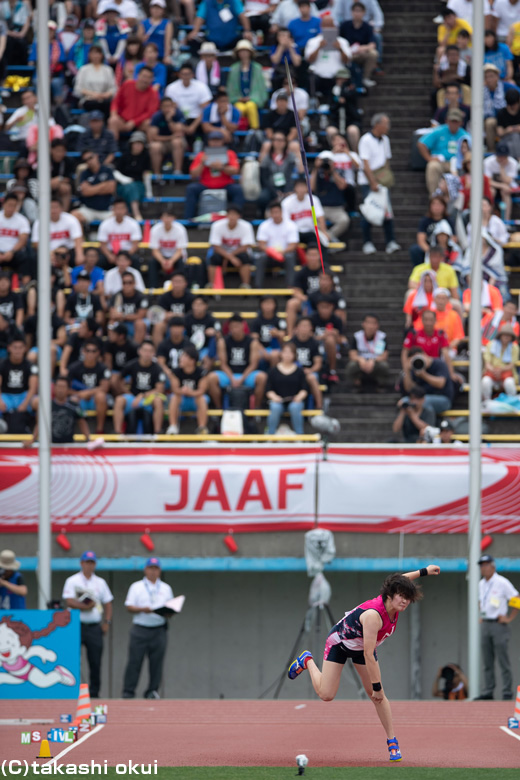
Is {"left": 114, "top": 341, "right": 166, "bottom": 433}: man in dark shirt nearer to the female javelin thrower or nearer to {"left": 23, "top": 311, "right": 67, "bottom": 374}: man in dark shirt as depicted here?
{"left": 23, "top": 311, "right": 67, "bottom": 374}: man in dark shirt

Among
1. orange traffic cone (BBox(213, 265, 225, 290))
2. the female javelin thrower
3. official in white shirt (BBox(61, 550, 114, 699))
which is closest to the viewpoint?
the female javelin thrower

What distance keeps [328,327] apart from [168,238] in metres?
3.13

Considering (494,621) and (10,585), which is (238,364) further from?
(494,621)

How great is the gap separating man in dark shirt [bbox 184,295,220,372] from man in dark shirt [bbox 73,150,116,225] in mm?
3313

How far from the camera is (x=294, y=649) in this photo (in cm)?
1847

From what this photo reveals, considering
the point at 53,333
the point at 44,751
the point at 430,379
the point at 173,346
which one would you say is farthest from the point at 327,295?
the point at 44,751

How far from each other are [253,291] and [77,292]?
2.70 meters

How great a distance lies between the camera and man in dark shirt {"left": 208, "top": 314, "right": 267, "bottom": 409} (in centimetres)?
1945

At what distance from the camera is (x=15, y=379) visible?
773 inches

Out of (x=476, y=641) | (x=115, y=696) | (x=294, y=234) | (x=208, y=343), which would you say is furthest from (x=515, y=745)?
(x=294, y=234)

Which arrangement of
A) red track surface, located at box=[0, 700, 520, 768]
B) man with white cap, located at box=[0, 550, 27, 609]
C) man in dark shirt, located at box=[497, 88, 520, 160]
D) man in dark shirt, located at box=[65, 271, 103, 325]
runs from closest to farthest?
red track surface, located at box=[0, 700, 520, 768]
man with white cap, located at box=[0, 550, 27, 609]
man in dark shirt, located at box=[65, 271, 103, 325]
man in dark shirt, located at box=[497, 88, 520, 160]

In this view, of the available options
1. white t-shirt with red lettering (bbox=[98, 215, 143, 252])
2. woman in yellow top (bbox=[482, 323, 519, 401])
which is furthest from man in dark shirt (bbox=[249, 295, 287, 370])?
woman in yellow top (bbox=[482, 323, 519, 401])

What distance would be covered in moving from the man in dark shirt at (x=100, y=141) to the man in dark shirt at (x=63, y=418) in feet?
19.1

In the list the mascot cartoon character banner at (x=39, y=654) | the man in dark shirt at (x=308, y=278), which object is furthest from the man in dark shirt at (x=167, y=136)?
the mascot cartoon character banner at (x=39, y=654)
